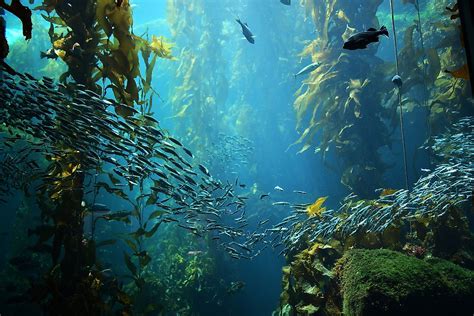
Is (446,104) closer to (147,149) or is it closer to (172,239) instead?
(147,149)

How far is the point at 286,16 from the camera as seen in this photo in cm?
2230

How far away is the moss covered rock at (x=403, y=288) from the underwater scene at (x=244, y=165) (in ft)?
0.09

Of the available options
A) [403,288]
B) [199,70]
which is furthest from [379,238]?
[199,70]

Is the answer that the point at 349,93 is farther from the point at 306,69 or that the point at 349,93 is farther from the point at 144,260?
the point at 144,260

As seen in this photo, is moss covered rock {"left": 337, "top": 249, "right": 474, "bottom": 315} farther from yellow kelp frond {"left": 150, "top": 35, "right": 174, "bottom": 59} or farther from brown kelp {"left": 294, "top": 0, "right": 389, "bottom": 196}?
brown kelp {"left": 294, "top": 0, "right": 389, "bottom": 196}

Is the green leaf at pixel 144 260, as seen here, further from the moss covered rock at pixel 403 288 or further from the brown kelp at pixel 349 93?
the brown kelp at pixel 349 93

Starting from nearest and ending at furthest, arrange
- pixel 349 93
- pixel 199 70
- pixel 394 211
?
1. pixel 394 211
2. pixel 349 93
3. pixel 199 70

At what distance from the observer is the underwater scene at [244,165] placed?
504cm

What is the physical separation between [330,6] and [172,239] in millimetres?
13511

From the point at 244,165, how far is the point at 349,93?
13.8 m

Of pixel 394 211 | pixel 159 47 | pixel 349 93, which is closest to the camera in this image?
pixel 159 47

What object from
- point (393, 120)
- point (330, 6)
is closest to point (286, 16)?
point (330, 6)

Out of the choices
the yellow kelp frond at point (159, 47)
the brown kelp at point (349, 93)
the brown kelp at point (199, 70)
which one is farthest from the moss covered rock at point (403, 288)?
the brown kelp at point (199, 70)

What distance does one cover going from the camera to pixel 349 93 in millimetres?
12898
